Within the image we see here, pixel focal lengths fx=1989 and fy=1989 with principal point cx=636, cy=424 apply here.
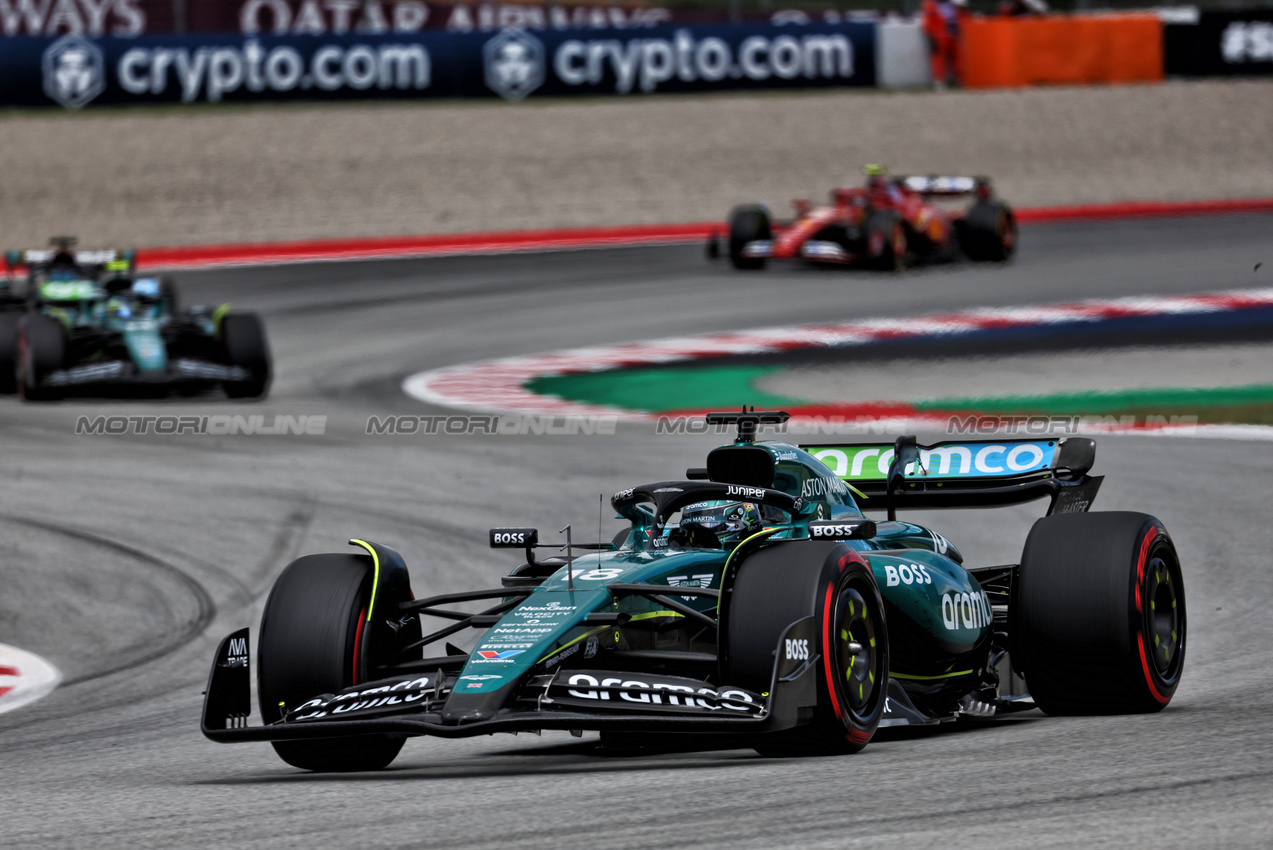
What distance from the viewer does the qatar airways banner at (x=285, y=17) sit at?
34062 millimetres

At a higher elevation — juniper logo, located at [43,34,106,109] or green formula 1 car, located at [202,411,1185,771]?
juniper logo, located at [43,34,106,109]

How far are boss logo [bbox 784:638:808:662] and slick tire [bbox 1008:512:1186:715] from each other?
160cm

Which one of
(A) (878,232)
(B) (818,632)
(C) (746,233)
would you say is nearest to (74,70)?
(C) (746,233)

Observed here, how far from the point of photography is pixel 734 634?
6562 millimetres

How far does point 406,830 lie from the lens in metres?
5.50

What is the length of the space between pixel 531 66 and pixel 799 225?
9.85 m

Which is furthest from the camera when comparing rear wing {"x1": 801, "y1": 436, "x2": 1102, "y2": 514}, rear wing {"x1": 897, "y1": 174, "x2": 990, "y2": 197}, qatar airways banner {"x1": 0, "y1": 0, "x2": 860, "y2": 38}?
qatar airways banner {"x1": 0, "y1": 0, "x2": 860, "y2": 38}

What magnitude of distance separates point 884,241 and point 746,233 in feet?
5.69

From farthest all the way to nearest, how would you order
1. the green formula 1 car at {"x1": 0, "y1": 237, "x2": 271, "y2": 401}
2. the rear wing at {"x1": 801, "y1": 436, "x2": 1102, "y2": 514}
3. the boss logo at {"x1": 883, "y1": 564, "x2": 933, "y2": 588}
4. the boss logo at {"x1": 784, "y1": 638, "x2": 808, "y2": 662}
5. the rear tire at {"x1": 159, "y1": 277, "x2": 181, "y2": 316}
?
the rear tire at {"x1": 159, "y1": 277, "x2": 181, "y2": 316}, the green formula 1 car at {"x1": 0, "y1": 237, "x2": 271, "y2": 401}, the rear wing at {"x1": 801, "y1": 436, "x2": 1102, "y2": 514}, the boss logo at {"x1": 883, "y1": 564, "x2": 933, "y2": 588}, the boss logo at {"x1": 784, "y1": 638, "x2": 808, "y2": 662}

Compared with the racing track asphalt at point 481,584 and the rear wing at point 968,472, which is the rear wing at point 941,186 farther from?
the rear wing at point 968,472

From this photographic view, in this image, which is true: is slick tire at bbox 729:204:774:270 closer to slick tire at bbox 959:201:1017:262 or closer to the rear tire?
slick tire at bbox 959:201:1017:262

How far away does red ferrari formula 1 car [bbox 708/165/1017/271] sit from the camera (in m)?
23.6

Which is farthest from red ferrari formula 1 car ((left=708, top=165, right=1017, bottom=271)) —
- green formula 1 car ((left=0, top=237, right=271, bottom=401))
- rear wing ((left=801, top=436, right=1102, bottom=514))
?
rear wing ((left=801, top=436, right=1102, bottom=514))

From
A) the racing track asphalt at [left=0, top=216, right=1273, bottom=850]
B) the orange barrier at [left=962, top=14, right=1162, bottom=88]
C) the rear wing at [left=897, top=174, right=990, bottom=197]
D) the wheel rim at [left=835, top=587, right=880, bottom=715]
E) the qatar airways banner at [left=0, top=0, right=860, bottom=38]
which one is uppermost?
the qatar airways banner at [left=0, top=0, right=860, bottom=38]
